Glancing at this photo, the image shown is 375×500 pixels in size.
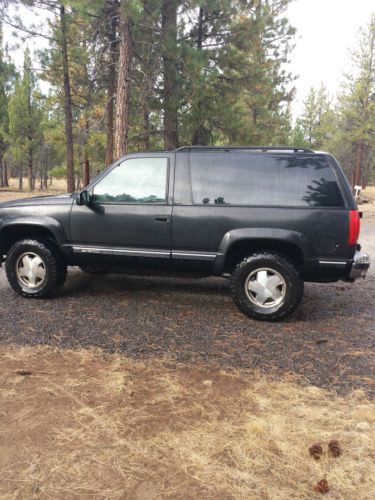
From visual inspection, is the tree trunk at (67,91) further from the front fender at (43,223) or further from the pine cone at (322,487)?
the pine cone at (322,487)

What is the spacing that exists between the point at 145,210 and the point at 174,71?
10.4 m

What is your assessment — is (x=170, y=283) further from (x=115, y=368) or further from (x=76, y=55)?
(x=76, y=55)

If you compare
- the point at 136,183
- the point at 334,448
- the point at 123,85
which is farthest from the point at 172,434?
the point at 123,85

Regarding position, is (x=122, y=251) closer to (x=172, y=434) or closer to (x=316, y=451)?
(x=172, y=434)

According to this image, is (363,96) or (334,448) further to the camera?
(363,96)

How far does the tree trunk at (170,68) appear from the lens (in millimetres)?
12914

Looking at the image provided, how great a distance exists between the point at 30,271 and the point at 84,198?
1.26 meters

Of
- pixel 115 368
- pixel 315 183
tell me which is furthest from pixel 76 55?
pixel 115 368

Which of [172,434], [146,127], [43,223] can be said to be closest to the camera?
[172,434]

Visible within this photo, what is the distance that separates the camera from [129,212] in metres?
4.83

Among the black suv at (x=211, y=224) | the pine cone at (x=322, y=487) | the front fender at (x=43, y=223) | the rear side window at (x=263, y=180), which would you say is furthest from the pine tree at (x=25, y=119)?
the pine cone at (x=322, y=487)

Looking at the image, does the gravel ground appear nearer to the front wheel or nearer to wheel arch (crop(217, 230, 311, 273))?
the front wheel

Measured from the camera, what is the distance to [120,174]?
4961mm

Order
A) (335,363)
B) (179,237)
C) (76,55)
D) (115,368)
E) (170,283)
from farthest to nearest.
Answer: (76,55), (170,283), (179,237), (335,363), (115,368)
